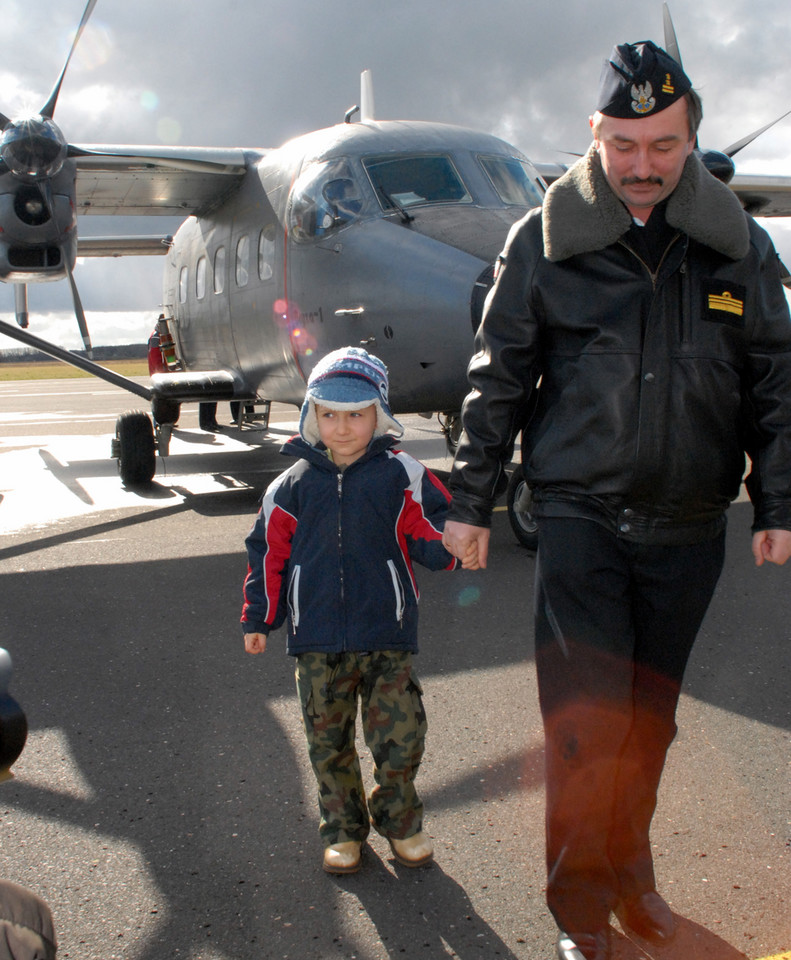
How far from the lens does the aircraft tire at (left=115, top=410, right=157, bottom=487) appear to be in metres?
9.94

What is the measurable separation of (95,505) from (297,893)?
7065mm

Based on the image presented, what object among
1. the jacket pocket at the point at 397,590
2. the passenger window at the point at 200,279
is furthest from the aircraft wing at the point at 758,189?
the jacket pocket at the point at 397,590

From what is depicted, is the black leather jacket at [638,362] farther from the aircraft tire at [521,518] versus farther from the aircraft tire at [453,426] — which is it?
the aircraft tire at [453,426]

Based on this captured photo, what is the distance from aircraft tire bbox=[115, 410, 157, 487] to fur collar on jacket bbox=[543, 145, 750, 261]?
8.28 metres

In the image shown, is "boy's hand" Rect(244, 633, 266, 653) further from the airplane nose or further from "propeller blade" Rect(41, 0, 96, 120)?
"propeller blade" Rect(41, 0, 96, 120)

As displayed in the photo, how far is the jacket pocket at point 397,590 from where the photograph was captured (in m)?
2.75

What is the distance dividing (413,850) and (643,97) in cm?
216

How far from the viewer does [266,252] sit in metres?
8.72

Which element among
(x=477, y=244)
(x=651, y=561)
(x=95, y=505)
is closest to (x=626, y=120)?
(x=651, y=561)

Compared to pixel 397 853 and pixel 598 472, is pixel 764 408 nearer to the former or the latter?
pixel 598 472

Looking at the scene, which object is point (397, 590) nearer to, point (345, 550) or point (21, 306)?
point (345, 550)

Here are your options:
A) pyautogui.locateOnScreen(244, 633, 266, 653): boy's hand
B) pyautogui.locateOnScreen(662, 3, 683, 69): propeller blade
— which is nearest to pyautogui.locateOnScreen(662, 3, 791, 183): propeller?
pyautogui.locateOnScreen(662, 3, 683, 69): propeller blade

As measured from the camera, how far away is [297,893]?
102 inches

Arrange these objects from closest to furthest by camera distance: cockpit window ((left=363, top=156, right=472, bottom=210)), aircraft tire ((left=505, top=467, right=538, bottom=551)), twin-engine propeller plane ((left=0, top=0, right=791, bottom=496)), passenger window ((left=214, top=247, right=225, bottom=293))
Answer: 1. aircraft tire ((left=505, top=467, right=538, bottom=551))
2. twin-engine propeller plane ((left=0, top=0, right=791, bottom=496))
3. cockpit window ((left=363, top=156, right=472, bottom=210))
4. passenger window ((left=214, top=247, right=225, bottom=293))
